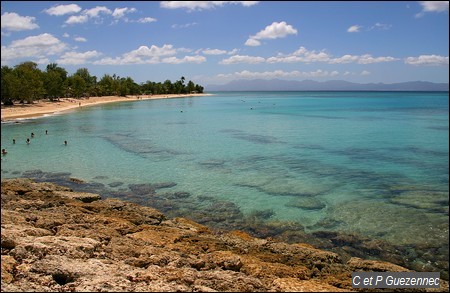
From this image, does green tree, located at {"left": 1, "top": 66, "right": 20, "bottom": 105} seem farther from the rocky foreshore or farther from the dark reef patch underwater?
the rocky foreshore

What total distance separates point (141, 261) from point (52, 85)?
111 metres

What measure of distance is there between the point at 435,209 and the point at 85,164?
2686cm

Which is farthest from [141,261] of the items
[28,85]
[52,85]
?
[52,85]

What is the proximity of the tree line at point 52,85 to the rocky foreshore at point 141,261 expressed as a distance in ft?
254

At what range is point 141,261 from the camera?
861cm

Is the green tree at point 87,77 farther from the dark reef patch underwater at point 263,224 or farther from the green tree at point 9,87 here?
the dark reef patch underwater at point 263,224

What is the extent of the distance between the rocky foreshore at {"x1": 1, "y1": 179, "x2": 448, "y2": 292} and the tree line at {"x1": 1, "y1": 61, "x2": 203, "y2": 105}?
77.5 m

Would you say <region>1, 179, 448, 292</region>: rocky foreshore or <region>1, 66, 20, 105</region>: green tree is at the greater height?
<region>1, 66, 20, 105</region>: green tree

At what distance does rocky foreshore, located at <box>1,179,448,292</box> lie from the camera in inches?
286

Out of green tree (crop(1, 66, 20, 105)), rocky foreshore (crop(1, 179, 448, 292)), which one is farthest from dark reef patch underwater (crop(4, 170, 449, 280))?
green tree (crop(1, 66, 20, 105))

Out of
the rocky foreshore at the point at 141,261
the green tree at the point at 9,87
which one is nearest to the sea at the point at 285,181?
the rocky foreshore at the point at 141,261

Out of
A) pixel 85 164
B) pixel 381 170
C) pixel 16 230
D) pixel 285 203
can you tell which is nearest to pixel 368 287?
pixel 16 230

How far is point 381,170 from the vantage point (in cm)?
2680

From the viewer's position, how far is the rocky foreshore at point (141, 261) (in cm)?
727
